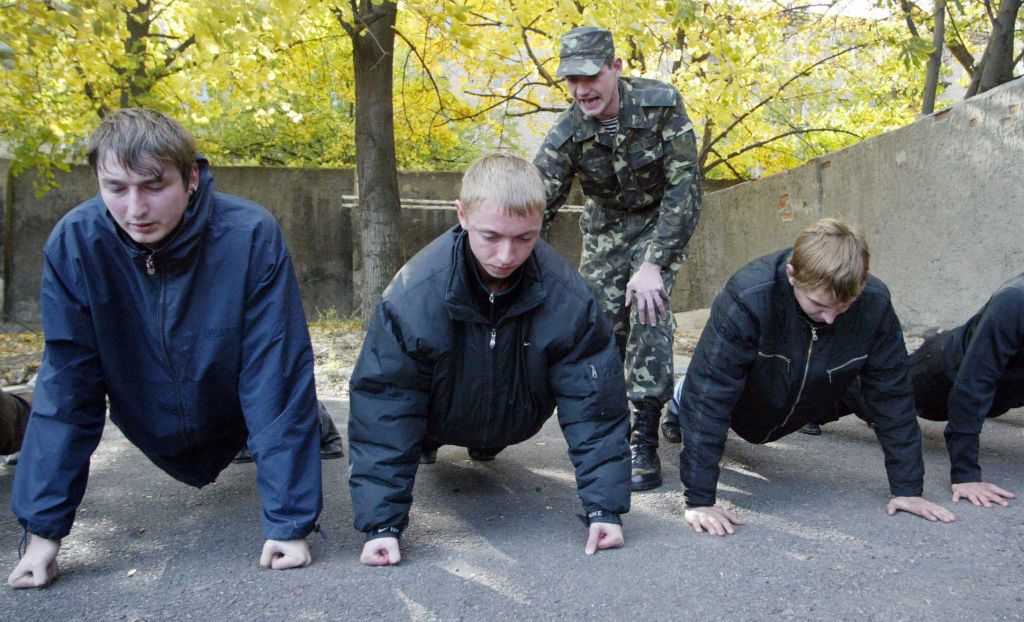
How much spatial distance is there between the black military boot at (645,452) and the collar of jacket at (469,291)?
1.03 meters

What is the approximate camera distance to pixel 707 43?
27.5 ft

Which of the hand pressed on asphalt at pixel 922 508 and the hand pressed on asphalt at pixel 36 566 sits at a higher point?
the hand pressed on asphalt at pixel 922 508

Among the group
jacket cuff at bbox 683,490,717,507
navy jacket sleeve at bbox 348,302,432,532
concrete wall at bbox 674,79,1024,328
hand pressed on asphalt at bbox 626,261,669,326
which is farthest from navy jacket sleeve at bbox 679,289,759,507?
concrete wall at bbox 674,79,1024,328

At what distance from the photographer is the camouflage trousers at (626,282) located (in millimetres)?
3539

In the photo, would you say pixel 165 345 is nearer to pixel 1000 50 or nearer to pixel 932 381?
pixel 932 381

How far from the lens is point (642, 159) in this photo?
3.70 m

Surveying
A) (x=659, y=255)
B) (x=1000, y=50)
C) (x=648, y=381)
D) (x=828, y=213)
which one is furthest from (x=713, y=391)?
(x=1000, y=50)

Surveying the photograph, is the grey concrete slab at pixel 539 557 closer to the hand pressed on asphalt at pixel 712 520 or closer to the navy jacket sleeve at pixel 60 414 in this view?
the hand pressed on asphalt at pixel 712 520

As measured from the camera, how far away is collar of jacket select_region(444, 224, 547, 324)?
2645 millimetres

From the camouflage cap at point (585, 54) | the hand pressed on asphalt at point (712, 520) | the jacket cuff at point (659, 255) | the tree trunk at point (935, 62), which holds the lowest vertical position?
the hand pressed on asphalt at point (712, 520)

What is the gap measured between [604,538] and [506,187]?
3.85 feet

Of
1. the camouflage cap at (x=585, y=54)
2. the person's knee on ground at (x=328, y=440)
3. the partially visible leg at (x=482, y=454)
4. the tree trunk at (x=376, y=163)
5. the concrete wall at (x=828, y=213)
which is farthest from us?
the tree trunk at (x=376, y=163)

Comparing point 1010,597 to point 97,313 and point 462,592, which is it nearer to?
point 462,592

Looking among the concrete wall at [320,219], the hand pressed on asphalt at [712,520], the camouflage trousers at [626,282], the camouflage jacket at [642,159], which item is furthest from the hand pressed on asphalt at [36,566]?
the concrete wall at [320,219]
